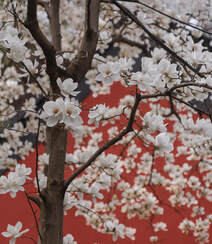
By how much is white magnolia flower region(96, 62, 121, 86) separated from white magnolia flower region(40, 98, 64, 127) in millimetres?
191

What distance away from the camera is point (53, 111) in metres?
0.74

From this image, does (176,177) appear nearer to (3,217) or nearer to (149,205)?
(149,205)

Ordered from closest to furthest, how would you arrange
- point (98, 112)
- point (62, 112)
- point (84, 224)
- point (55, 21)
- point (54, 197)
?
→ 1. point (62, 112)
2. point (98, 112)
3. point (54, 197)
4. point (55, 21)
5. point (84, 224)

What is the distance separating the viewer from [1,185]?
99 cm

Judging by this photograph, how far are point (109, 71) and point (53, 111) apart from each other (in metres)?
0.22

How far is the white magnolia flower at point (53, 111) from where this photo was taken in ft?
2.37

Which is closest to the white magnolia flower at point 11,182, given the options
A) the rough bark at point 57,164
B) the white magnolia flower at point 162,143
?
the rough bark at point 57,164

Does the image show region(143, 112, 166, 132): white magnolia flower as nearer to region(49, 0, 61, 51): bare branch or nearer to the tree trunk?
the tree trunk

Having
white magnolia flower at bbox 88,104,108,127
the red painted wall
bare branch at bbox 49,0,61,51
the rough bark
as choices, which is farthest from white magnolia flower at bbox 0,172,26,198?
the red painted wall

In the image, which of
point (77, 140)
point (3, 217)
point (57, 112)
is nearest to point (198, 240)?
point (77, 140)

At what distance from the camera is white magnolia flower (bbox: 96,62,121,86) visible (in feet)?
2.83

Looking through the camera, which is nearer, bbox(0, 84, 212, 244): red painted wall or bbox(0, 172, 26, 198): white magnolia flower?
bbox(0, 172, 26, 198): white magnolia flower

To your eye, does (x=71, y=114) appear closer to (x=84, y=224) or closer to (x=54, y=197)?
(x=54, y=197)

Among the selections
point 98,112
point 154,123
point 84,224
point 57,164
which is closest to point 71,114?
point 98,112
